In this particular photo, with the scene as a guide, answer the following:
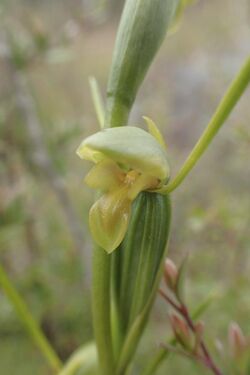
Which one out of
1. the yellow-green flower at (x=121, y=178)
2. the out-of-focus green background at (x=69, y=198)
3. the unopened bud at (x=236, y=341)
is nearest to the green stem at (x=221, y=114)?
the yellow-green flower at (x=121, y=178)

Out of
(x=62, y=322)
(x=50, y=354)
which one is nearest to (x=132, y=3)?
(x=50, y=354)

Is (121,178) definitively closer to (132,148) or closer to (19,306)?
(132,148)

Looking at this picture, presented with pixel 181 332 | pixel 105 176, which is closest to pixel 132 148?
pixel 105 176

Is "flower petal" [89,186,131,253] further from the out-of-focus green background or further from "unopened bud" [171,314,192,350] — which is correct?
the out-of-focus green background

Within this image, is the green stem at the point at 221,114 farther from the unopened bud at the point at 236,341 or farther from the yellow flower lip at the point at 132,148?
the unopened bud at the point at 236,341

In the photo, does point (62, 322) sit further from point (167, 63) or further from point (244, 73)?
point (167, 63)
